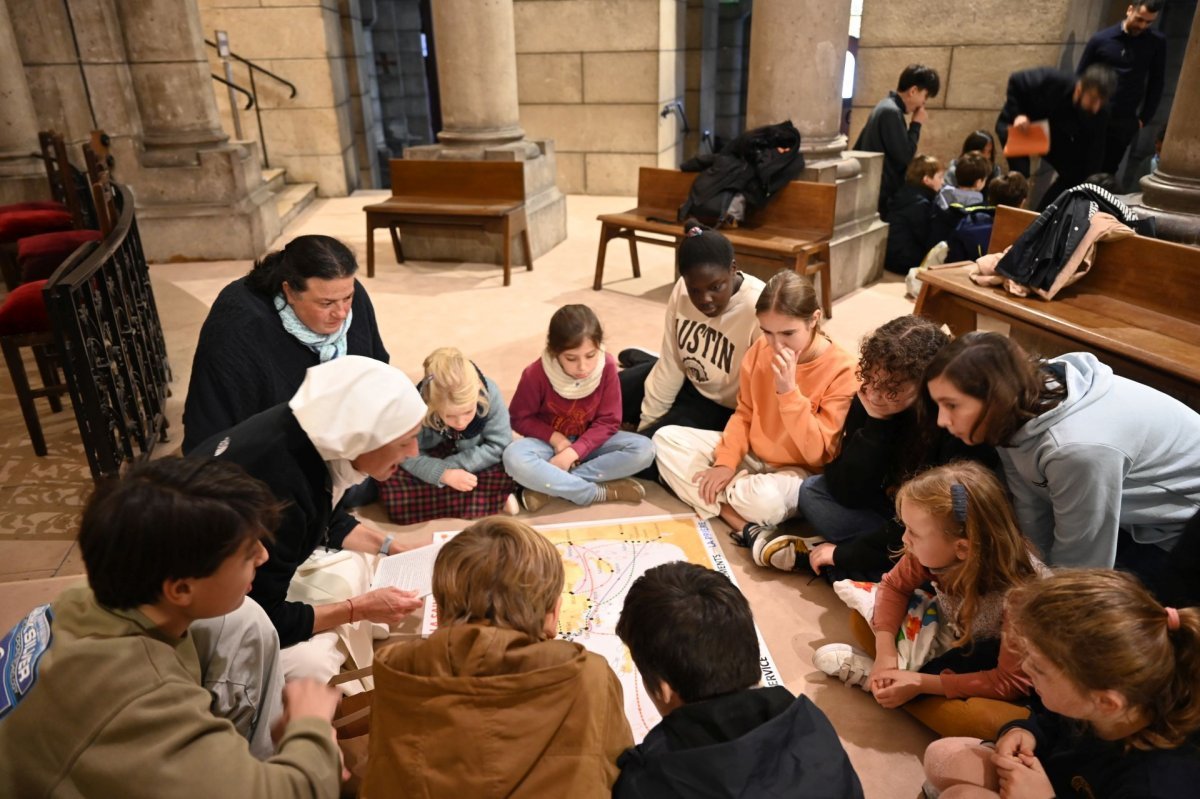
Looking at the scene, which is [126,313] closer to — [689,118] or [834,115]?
[834,115]

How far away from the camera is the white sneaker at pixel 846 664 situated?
2244 millimetres

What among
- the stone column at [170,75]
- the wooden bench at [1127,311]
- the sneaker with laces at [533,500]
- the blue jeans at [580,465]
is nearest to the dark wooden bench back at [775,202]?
the wooden bench at [1127,311]

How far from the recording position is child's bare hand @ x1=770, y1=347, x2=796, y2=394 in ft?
8.82

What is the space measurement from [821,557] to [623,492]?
2.72 ft

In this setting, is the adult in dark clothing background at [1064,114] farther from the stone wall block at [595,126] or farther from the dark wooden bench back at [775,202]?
the stone wall block at [595,126]

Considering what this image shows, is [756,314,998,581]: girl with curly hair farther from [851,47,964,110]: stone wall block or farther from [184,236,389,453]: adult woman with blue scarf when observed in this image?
[851,47,964,110]: stone wall block

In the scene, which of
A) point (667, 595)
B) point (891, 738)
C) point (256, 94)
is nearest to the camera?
point (667, 595)

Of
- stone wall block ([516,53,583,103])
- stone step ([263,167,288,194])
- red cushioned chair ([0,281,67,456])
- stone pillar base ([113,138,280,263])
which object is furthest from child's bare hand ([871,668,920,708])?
stone wall block ([516,53,583,103])

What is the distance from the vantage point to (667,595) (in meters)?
1.47

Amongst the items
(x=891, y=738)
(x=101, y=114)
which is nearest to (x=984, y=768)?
(x=891, y=738)

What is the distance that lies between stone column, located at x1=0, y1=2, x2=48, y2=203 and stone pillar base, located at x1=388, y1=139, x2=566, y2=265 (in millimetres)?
2559

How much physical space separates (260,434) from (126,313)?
2066 millimetres

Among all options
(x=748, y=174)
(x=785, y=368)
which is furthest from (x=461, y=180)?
(x=785, y=368)

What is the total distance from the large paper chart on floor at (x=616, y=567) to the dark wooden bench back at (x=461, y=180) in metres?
3.76
